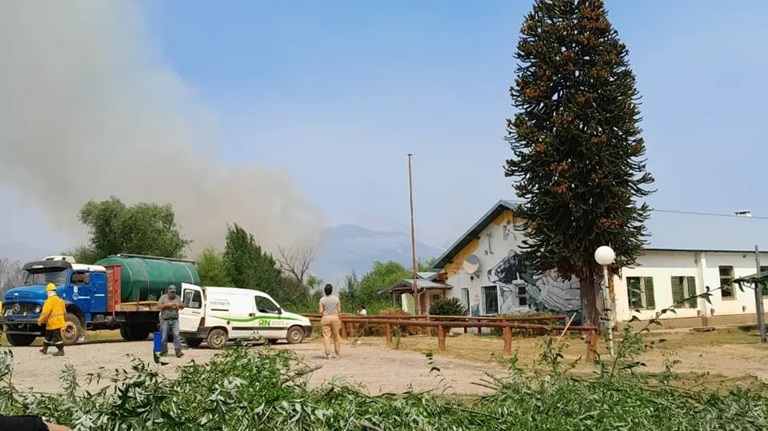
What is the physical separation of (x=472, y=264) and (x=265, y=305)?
53.0ft

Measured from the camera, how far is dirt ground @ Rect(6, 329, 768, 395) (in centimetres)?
1282

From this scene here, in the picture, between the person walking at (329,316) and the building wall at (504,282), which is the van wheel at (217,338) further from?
the building wall at (504,282)

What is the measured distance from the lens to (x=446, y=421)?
3773 millimetres

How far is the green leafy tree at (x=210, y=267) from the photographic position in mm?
67700

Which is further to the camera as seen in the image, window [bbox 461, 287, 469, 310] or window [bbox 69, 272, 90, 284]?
window [bbox 461, 287, 469, 310]

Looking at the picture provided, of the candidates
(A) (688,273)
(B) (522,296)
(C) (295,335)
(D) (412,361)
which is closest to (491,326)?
(D) (412,361)

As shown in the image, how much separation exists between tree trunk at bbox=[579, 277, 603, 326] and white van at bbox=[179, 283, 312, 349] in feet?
40.2

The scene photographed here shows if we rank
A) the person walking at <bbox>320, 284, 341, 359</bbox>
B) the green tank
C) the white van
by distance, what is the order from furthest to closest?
the green tank < the white van < the person walking at <bbox>320, 284, 341, 359</bbox>

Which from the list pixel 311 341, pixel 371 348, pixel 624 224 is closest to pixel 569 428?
pixel 371 348

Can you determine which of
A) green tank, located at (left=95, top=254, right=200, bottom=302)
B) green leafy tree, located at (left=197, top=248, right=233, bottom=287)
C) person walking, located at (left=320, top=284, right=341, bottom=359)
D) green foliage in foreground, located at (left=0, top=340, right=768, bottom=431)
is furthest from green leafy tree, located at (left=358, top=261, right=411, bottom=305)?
green foliage in foreground, located at (left=0, top=340, right=768, bottom=431)

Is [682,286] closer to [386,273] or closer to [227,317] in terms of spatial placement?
[227,317]

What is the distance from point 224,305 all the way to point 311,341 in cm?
465

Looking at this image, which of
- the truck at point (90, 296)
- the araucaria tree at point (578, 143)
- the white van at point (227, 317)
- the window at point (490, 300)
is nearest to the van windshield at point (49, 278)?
the truck at point (90, 296)

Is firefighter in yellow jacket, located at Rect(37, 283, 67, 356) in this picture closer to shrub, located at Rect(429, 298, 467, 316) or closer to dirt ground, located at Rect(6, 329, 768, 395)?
dirt ground, located at Rect(6, 329, 768, 395)
